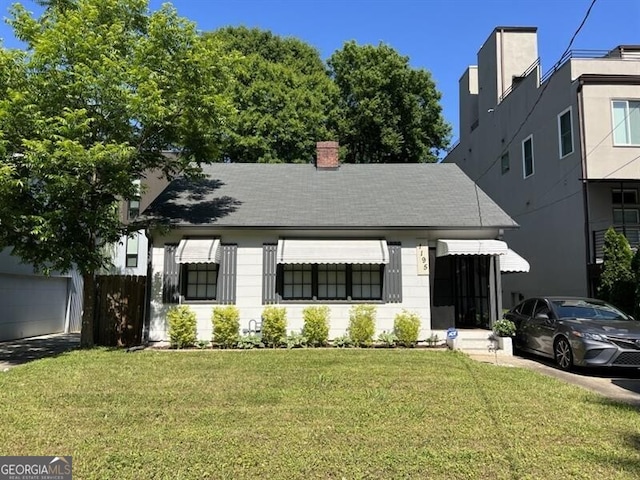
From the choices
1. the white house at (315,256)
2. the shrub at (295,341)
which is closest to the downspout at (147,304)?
the white house at (315,256)

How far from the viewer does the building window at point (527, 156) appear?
20.9m

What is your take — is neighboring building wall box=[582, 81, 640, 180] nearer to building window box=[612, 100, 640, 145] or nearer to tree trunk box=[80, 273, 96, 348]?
building window box=[612, 100, 640, 145]

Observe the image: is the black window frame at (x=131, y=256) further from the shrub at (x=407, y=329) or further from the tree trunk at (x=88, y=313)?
the shrub at (x=407, y=329)

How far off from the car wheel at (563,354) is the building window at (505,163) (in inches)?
555

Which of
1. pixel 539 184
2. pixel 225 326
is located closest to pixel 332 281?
pixel 225 326

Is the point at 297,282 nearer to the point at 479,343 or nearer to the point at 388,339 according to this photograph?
the point at 388,339

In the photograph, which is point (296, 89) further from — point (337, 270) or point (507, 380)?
point (507, 380)

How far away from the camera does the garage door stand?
15.4 m

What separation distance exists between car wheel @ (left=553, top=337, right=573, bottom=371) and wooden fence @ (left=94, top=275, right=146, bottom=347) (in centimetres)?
1069

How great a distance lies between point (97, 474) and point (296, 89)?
Result: 2575 centimetres

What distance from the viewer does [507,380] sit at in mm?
8688

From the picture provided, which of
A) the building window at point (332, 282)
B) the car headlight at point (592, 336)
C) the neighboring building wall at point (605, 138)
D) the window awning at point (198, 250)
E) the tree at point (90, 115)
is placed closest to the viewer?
the car headlight at point (592, 336)

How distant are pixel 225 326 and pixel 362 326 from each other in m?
3.64

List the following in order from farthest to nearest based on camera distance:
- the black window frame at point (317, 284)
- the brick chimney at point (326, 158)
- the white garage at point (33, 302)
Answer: the brick chimney at point (326, 158) < the white garage at point (33, 302) < the black window frame at point (317, 284)
